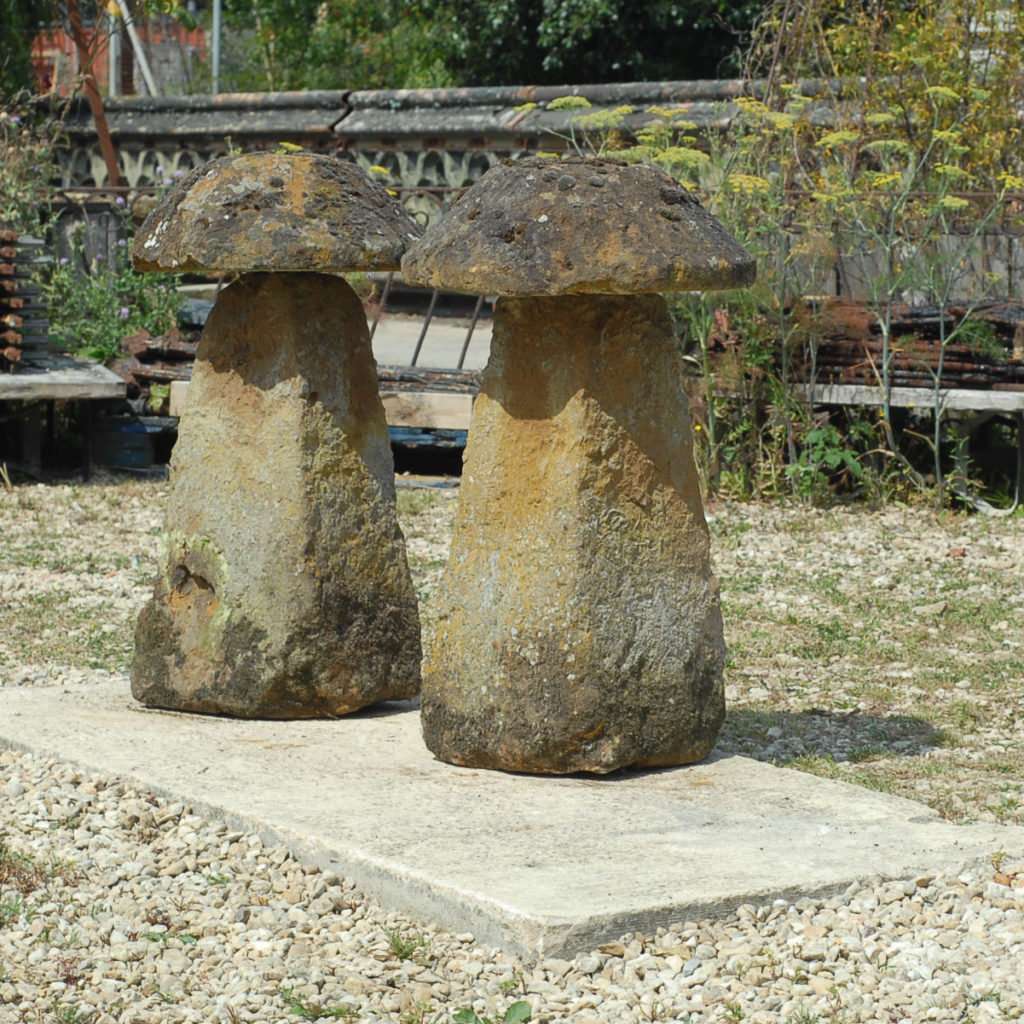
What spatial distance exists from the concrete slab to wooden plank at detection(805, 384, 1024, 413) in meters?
5.10

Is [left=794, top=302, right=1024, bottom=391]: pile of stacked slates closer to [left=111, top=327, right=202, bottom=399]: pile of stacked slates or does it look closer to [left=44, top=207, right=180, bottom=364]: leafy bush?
[left=111, top=327, right=202, bottom=399]: pile of stacked slates

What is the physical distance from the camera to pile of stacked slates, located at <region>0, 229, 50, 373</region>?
10250 mm

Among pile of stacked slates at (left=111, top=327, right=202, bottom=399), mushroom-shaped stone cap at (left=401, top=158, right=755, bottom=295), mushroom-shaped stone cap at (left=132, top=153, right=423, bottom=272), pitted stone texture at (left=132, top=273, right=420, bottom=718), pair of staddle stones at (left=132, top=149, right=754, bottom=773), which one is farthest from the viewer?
pile of stacked slates at (left=111, top=327, right=202, bottom=399)

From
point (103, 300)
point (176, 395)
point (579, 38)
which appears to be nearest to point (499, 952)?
point (176, 395)

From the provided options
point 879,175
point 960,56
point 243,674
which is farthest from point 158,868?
point 960,56

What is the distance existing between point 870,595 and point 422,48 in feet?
51.9

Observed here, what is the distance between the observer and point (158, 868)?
408 centimetres

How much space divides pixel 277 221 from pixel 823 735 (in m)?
2.56

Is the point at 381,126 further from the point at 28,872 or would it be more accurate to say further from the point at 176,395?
the point at 28,872

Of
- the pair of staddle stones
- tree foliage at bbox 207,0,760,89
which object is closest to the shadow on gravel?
the pair of staddle stones

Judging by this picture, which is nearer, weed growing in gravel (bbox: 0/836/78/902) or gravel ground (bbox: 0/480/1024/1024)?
gravel ground (bbox: 0/480/1024/1024)

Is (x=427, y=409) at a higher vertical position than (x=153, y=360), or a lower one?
lower

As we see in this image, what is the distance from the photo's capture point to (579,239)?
4.31 meters

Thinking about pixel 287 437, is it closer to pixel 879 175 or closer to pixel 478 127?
pixel 879 175
